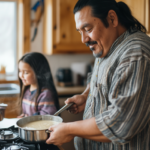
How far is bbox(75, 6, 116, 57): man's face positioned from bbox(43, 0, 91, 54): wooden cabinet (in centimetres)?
155

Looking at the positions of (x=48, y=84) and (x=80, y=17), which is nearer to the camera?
(x=80, y=17)

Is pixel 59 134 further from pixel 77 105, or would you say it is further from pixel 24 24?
pixel 24 24

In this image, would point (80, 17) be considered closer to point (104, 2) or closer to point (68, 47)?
point (104, 2)

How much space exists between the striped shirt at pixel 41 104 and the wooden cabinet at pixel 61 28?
A: 106 centimetres

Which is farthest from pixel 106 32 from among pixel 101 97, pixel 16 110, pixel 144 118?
pixel 16 110

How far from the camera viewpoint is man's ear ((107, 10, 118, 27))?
0.96 m

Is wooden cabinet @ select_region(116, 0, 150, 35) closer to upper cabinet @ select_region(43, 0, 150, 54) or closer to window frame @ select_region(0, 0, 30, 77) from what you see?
upper cabinet @ select_region(43, 0, 150, 54)

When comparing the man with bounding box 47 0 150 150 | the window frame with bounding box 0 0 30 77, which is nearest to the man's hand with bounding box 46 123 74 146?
the man with bounding box 47 0 150 150

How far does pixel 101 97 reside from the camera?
3.18 ft

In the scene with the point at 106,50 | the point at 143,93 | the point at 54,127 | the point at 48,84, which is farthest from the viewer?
the point at 48,84

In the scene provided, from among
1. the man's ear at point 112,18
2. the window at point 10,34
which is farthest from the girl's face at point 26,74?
the window at point 10,34

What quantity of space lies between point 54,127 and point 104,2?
1.99 ft

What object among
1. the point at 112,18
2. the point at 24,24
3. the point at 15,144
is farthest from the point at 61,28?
the point at 15,144

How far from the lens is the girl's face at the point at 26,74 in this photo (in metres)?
1.54
